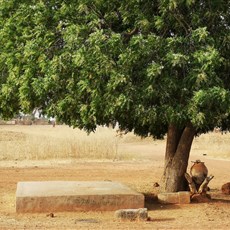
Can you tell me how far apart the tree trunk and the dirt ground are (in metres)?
0.69

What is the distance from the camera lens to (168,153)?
49.7 feet

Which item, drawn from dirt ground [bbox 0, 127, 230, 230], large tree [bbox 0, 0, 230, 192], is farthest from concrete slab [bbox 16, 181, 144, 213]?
large tree [bbox 0, 0, 230, 192]

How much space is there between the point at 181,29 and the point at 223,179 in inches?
394

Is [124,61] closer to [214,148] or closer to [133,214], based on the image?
[133,214]

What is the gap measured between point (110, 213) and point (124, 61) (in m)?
3.35

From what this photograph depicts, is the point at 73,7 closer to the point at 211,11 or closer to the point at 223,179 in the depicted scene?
the point at 211,11

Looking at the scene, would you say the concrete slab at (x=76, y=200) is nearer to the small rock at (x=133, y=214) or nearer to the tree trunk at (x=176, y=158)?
the small rock at (x=133, y=214)

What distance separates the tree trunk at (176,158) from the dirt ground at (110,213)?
686 mm

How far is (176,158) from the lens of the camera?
14.7 meters

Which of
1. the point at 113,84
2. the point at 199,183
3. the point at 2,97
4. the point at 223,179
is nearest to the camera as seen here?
the point at 113,84

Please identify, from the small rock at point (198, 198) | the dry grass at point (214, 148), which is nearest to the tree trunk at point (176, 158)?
the small rock at point (198, 198)

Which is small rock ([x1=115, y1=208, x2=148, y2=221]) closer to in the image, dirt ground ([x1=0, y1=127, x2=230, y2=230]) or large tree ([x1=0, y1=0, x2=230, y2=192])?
dirt ground ([x1=0, y1=127, x2=230, y2=230])

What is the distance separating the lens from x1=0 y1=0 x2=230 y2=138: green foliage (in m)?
11.4

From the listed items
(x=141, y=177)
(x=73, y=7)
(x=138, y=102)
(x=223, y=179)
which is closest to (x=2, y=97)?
Result: (x=73, y=7)
